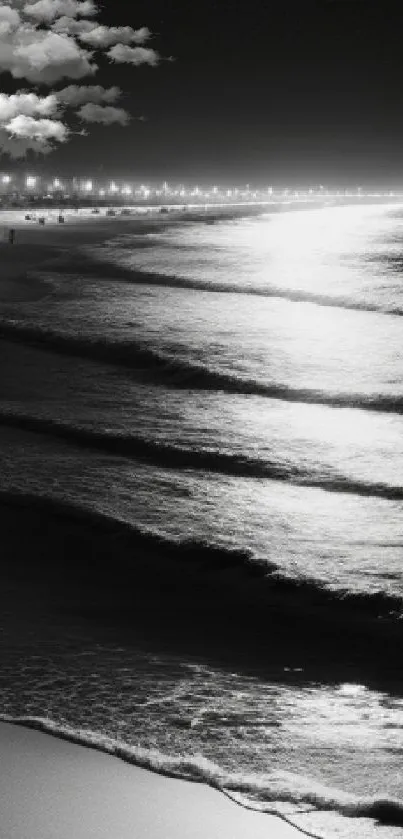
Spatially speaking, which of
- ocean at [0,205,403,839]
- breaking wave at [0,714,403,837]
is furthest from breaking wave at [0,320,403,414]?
breaking wave at [0,714,403,837]

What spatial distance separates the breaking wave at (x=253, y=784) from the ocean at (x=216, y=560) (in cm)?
1

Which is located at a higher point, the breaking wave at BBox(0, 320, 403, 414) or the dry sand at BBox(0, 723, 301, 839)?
the breaking wave at BBox(0, 320, 403, 414)

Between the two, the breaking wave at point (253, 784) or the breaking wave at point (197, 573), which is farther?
the breaking wave at point (197, 573)

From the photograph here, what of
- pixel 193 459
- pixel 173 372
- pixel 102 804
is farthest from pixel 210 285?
pixel 102 804

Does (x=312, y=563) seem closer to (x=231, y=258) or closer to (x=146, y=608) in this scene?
(x=146, y=608)

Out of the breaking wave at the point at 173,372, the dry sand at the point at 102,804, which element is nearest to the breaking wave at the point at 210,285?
the breaking wave at the point at 173,372

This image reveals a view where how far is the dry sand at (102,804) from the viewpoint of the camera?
13.1 feet

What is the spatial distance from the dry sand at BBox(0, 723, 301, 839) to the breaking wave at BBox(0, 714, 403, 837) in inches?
2.4

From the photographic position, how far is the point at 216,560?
8008 millimetres

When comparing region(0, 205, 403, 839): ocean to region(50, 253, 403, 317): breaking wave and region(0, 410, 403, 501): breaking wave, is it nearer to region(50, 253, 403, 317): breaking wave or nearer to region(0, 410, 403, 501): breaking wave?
region(0, 410, 403, 501): breaking wave

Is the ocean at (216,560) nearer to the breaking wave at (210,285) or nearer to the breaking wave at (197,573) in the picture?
the breaking wave at (197,573)

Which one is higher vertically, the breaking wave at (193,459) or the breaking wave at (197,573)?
the breaking wave at (193,459)

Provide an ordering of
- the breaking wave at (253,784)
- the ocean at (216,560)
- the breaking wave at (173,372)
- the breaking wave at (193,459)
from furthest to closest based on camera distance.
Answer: the breaking wave at (173,372) < the breaking wave at (193,459) < the ocean at (216,560) < the breaking wave at (253,784)

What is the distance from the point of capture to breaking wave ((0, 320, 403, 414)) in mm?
13938
